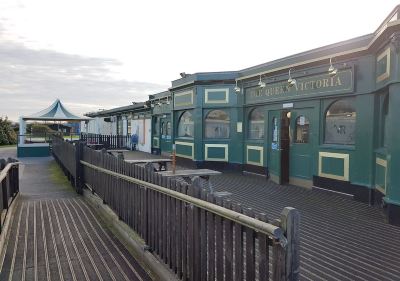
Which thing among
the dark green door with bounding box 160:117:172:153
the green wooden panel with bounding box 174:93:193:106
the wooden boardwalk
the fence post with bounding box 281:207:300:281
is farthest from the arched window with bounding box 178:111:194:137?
the fence post with bounding box 281:207:300:281

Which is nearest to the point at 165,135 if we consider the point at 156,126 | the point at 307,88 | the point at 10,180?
the point at 156,126

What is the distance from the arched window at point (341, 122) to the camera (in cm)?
846

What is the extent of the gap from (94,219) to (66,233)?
3.19ft

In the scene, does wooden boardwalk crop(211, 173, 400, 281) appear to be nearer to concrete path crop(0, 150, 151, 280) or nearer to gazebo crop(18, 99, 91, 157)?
concrete path crop(0, 150, 151, 280)

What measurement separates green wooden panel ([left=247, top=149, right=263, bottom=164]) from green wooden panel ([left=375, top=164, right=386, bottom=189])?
4629mm

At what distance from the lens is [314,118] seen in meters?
9.41

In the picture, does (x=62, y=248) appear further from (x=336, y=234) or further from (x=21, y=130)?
(x=21, y=130)

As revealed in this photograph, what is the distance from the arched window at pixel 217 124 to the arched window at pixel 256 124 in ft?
3.59

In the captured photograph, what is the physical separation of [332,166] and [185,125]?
8.18 metres

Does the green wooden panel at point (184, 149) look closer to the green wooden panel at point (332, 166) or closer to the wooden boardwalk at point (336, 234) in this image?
the wooden boardwalk at point (336, 234)

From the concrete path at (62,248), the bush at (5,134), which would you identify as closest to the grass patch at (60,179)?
the concrete path at (62,248)

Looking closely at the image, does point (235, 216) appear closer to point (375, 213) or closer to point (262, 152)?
point (375, 213)

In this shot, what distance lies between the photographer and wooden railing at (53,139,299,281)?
2.12 m

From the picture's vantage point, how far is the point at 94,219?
21.3 feet
